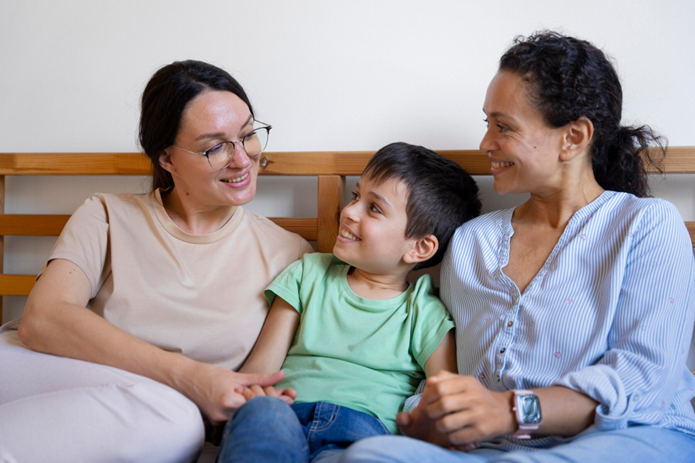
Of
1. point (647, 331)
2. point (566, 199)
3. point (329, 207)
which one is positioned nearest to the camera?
point (647, 331)

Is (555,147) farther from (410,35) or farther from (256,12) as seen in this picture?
(256,12)

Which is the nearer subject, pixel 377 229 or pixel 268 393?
pixel 268 393

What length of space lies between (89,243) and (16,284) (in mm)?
548

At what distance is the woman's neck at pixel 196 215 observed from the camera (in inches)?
58.6

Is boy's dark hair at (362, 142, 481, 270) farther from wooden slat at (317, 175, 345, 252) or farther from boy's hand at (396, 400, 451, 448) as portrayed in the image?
boy's hand at (396, 400, 451, 448)

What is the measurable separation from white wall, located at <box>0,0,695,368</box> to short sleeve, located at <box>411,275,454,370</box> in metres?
0.40

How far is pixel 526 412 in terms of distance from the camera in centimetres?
97

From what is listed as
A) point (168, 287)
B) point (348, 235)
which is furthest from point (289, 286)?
point (168, 287)

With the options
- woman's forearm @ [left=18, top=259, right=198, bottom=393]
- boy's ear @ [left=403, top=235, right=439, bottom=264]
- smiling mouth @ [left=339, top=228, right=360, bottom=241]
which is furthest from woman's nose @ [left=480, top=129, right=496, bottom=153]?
woman's forearm @ [left=18, top=259, right=198, bottom=393]

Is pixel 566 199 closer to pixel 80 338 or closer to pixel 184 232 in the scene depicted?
pixel 184 232

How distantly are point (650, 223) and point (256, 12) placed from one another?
1.22 m

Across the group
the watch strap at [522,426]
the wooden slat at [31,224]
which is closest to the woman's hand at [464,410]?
the watch strap at [522,426]

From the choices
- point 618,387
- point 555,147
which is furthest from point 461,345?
point 555,147

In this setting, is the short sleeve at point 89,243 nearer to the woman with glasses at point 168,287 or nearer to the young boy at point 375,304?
the woman with glasses at point 168,287
